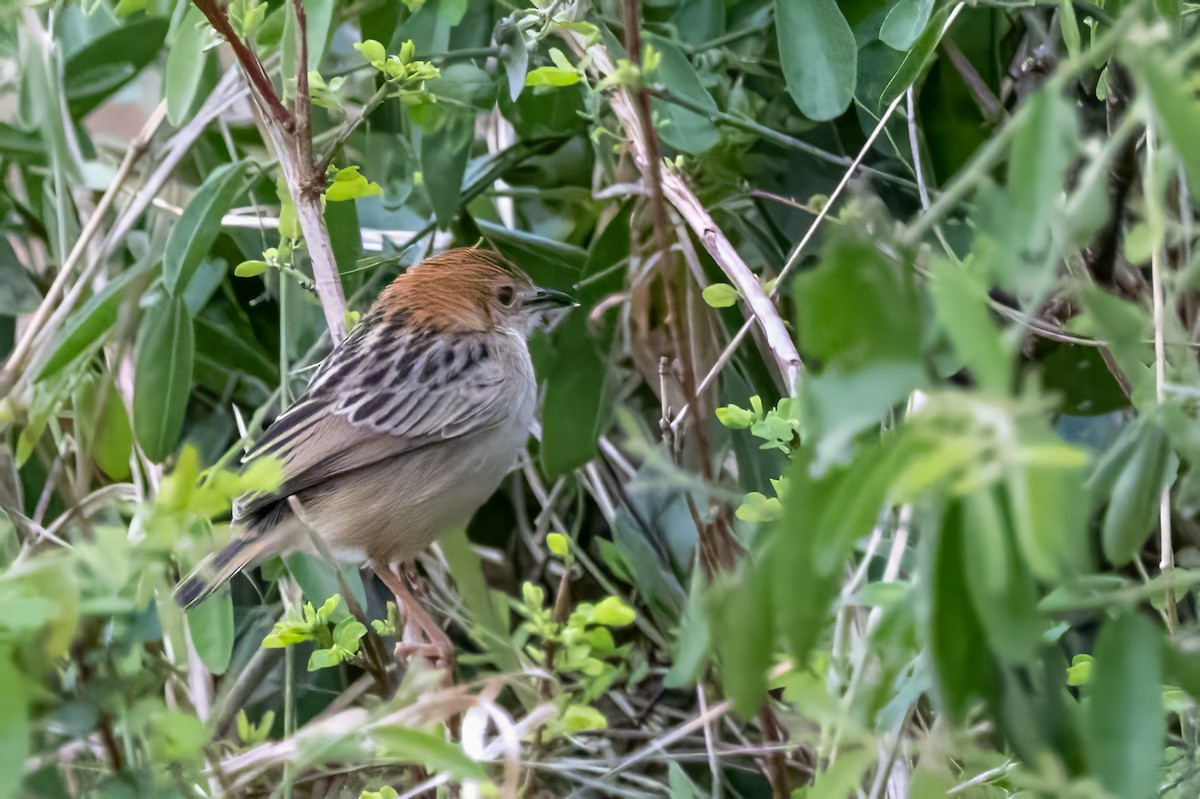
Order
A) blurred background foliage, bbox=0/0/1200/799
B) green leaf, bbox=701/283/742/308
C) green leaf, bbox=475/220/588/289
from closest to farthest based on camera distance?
blurred background foliage, bbox=0/0/1200/799, green leaf, bbox=701/283/742/308, green leaf, bbox=475/220/588/289

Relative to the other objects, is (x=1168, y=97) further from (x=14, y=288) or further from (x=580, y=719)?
(x=14, y=288)

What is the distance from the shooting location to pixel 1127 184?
266 cm

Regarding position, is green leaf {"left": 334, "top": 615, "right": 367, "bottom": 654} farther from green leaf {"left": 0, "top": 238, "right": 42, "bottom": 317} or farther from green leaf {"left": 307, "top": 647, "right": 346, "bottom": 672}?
green leaf {"left": 0, "top": 238, "right": 42, "bottom": 317}

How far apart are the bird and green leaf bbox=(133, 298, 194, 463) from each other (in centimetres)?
21

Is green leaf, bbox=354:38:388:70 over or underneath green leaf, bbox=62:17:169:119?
over

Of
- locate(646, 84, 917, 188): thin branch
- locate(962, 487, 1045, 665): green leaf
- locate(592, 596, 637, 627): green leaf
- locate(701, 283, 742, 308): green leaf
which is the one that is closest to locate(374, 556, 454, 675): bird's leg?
locate(592, 596, 637, 627): green leaf

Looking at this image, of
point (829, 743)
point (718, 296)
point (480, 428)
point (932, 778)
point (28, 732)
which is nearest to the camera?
point (28, 732)

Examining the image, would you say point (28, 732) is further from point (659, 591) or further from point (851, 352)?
point (659, 591)

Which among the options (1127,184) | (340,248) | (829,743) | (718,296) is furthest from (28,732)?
(1127,184)

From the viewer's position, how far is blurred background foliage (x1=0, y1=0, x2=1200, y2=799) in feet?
3.32

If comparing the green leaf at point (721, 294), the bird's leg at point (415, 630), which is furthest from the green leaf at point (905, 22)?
the bird's leg at point (415, 630)

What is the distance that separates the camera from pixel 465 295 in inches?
143

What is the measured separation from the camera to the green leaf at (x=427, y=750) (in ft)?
4.20

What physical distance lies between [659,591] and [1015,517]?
192 centimetres
